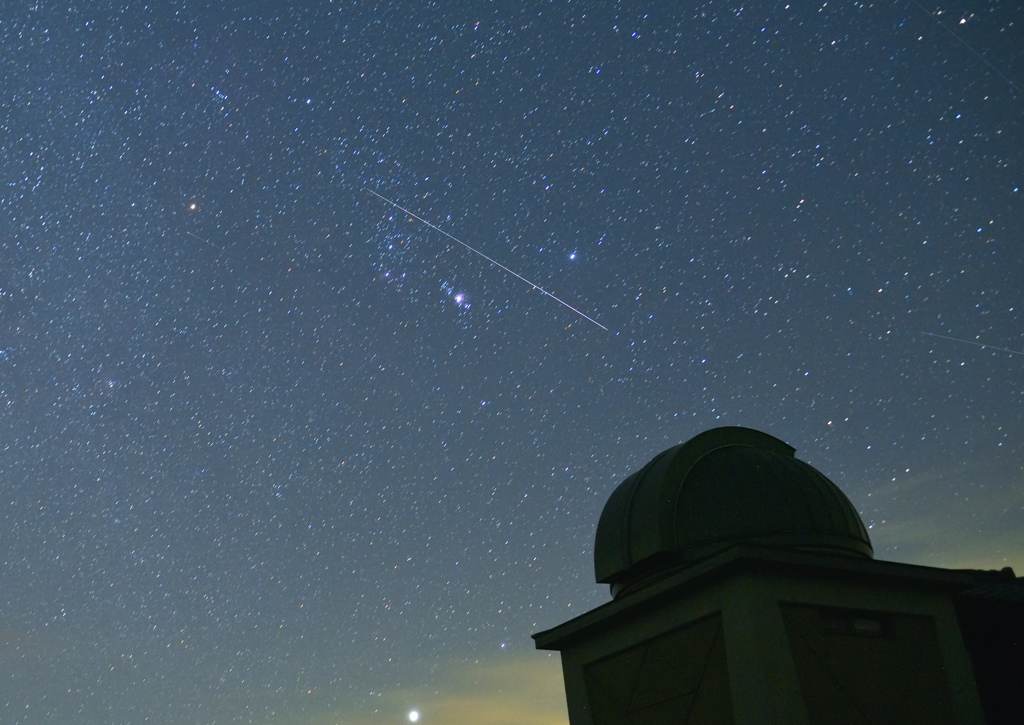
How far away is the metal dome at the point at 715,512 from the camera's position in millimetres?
10852

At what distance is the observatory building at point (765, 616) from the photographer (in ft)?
30.8

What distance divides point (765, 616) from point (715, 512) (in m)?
1.91

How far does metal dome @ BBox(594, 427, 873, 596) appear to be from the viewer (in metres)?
10.9

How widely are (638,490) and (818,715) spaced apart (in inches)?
151

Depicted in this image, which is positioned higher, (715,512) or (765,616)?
(715,512)

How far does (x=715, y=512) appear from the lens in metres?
11.1

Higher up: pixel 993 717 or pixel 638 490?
pixel 638 490

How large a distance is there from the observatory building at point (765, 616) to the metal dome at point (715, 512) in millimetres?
21

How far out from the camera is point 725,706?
31.0ft

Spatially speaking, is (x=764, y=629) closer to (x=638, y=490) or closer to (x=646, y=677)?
(x=646, y=677)

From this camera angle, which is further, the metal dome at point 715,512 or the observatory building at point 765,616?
the metal dome at point 715,512

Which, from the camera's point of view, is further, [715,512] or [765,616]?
[715,512]

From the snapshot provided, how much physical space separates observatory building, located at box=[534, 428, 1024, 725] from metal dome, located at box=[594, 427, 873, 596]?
0.02m

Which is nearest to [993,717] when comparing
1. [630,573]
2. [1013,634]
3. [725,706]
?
[1013,634]
